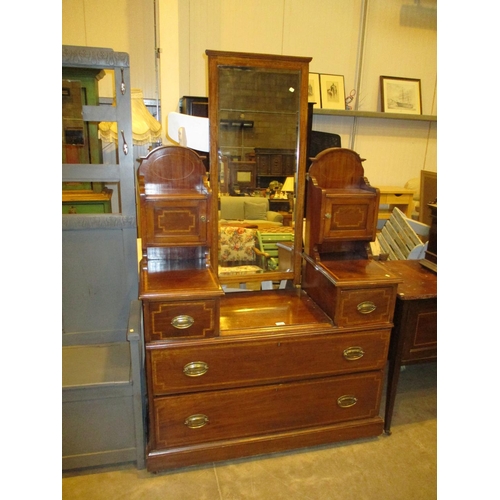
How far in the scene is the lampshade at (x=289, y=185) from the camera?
79.8 inches

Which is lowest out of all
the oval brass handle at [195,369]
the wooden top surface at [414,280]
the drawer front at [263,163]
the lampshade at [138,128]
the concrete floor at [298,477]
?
the concrete floor at [298,477]

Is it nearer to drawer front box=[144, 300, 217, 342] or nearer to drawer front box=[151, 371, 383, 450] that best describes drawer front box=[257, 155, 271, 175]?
drawer front box=[144, 300, 217, 342]

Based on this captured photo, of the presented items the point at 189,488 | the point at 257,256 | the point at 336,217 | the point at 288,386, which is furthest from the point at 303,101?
the point at 189,488

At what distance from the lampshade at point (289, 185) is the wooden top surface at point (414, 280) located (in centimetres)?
64

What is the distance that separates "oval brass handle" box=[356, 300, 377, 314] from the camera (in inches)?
70.2

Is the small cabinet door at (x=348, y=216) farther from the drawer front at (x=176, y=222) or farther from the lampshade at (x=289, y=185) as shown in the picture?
the drawer front at (x=176, y=222)

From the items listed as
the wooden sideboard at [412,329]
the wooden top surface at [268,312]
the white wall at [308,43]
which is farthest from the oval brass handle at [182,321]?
the white wall at [308,43]

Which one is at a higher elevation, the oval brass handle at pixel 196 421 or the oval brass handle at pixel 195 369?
the oval brass handle at pixel 195 369

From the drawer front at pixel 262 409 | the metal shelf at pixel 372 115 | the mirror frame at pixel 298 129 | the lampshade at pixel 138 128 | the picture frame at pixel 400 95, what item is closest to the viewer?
the drawer front at pixel 262 409

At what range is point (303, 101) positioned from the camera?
1.93 meters

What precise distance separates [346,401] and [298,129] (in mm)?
1344
